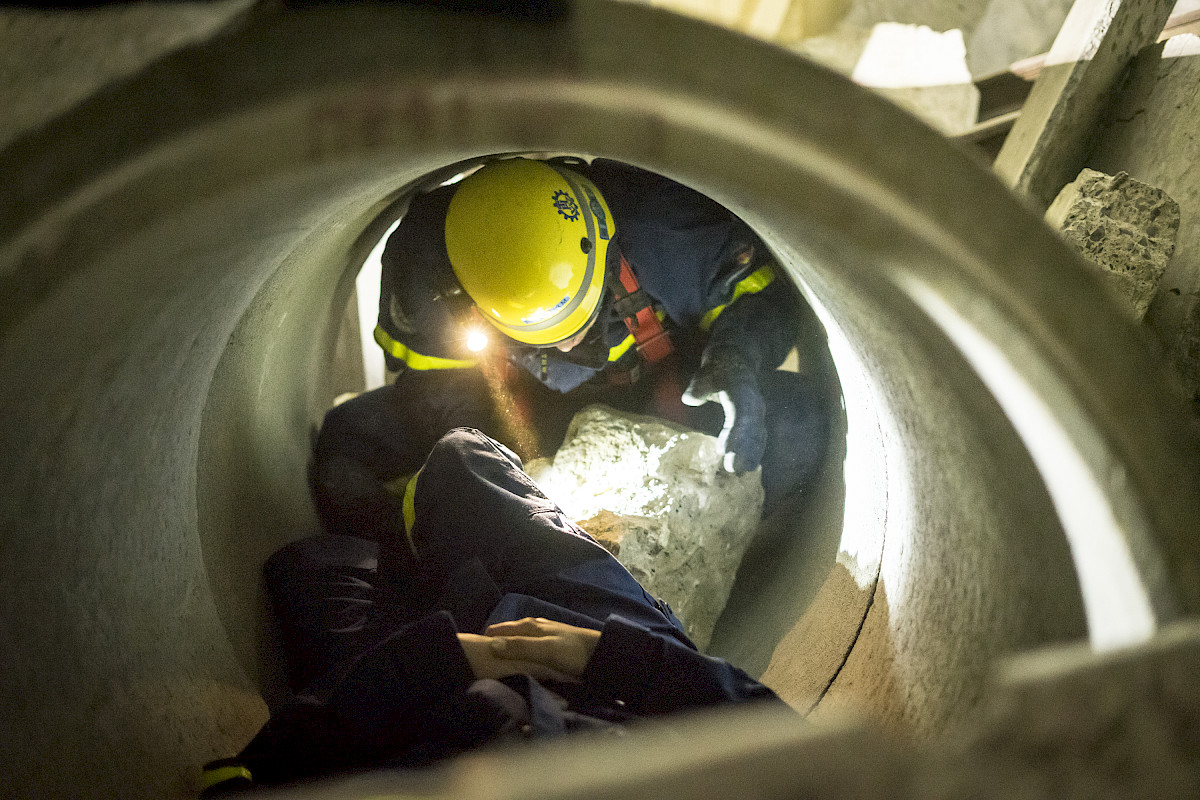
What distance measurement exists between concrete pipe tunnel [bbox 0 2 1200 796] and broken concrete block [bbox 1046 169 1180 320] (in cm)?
71

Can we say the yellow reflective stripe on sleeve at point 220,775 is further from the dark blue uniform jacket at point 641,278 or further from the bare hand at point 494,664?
the dark blue uniform jacket at point 641,278

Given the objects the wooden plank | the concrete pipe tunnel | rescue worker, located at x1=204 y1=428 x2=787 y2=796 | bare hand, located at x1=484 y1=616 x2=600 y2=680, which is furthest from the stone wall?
bare hand, located at x1=484 y1=616 x2=600 y2=680

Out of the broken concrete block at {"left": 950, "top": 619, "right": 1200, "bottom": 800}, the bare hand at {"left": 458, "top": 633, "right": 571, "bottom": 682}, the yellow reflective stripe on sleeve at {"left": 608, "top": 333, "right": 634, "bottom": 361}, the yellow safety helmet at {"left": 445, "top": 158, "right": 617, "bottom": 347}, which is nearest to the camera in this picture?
the broken concrete block at {"left": 950, "top": 619, "right": 1200, "bottom": 800}

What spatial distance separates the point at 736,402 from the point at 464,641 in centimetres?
158

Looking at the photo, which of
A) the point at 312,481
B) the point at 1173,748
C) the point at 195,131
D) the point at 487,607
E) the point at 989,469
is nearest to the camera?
the point at 1173,748

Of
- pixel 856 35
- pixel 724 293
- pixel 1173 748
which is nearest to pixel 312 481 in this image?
pixel 724 293

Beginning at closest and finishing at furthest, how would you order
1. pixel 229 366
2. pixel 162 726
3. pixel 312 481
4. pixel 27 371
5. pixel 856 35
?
pixel 27 371, pixel 162 726, pixel 229 366, pixel 312 481, pixel 856 35

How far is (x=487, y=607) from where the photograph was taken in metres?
1.81

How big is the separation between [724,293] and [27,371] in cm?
239

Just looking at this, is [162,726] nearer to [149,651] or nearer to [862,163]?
[149,651]

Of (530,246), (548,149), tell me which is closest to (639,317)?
(530,246)

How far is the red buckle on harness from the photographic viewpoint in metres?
2.82

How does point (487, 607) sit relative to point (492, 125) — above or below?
below

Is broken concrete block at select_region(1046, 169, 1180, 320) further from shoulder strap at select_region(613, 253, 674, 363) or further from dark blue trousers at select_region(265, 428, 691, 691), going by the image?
shoulder strap at select_region(613, 253, 674, 363)
